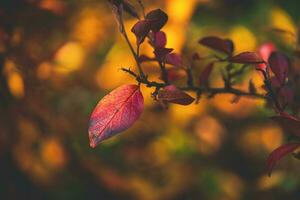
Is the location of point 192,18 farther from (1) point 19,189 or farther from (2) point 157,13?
(2) point 157,13

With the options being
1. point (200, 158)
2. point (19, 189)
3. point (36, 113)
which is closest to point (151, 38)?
point (36, 113)

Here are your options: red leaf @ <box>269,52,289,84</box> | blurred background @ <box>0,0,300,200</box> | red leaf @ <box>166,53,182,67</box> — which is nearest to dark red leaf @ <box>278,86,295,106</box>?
red leaf @ <box>269,52,289,84</box>

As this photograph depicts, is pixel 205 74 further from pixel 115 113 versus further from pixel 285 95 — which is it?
pixel 115 113

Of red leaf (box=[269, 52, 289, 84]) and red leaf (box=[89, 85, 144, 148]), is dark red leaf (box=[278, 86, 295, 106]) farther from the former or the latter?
red leaf (box=[89, 85, 144, 148])

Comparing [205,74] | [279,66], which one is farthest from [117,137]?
[279,66]

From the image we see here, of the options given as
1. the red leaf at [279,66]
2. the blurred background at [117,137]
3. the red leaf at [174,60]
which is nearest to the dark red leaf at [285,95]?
the red leaf at [279,66]

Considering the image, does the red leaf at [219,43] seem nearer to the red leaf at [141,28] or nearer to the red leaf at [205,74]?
the red leaf at [205,74]
